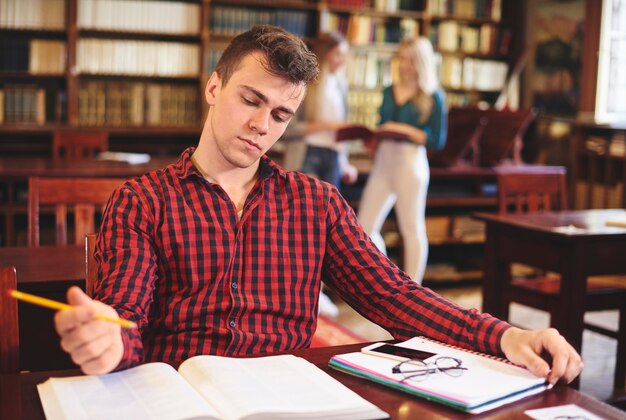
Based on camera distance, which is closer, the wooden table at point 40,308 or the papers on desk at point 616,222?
the wooden table at point 40,308

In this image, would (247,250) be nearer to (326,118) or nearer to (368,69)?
(326,118)

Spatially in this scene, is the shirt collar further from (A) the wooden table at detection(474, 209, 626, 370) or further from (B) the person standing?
(B) the person standing

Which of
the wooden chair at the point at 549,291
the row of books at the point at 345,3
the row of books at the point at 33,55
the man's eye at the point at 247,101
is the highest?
the row of books at the point at 345,3

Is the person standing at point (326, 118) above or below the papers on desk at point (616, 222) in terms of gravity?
above

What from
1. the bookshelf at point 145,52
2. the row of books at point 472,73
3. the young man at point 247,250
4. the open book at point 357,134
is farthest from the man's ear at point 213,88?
the row of books at point 472,73

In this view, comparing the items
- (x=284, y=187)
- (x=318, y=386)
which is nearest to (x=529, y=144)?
(x=284, y=187)

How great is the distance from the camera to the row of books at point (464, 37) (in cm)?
682

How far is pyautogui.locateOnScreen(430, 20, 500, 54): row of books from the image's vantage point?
6.82 metres

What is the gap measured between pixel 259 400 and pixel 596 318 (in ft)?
13.1

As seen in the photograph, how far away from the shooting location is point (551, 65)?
6.71m

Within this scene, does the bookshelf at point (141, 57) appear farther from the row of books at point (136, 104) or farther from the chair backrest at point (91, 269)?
the chair backrest at point (91, 269)

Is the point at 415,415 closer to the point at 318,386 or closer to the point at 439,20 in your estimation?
the point at 318,386

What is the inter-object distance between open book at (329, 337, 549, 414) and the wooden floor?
223 centimetres

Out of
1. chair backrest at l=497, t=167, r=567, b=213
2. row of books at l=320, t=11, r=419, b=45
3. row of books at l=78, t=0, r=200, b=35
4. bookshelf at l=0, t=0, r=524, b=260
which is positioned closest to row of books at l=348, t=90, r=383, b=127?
bookshelf at l=0, t=0, r=524, b=260
